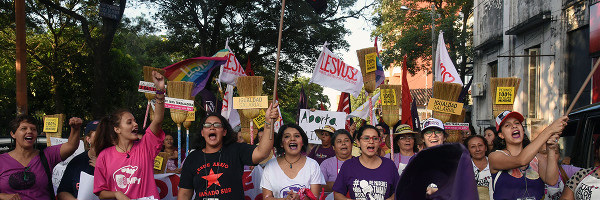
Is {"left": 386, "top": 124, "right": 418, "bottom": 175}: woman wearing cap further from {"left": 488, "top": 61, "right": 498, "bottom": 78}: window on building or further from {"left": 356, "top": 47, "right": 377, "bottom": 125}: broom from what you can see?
{"left": 488, "top": 61, "right": 498, "bottom": 78}: window on building

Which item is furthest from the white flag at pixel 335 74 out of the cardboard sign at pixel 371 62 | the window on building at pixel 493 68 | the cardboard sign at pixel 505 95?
the window on building at pixel 493 68

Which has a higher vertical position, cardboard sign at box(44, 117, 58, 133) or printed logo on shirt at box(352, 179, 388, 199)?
cardboard sign at box(44, 117, 58, 133)

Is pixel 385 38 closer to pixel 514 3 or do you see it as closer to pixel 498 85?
pixel 514 3

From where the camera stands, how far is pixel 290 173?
471 cm

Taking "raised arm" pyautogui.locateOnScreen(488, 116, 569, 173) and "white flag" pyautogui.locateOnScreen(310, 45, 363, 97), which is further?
"white flag" pyautogui.locateOnScreen(310, 45, 363, 97)

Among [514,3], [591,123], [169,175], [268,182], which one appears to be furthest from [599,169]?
[514,3]

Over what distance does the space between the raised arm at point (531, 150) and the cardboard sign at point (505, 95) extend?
3.55m

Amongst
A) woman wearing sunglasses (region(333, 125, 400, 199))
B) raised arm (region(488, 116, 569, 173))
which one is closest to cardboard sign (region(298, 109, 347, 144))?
woman wearing sunglasses (region(333, 125, 400, 199))

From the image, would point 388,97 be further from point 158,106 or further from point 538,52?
point 538,52

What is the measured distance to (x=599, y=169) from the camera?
3.77 m

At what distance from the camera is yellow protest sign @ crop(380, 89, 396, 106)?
755 centimetres

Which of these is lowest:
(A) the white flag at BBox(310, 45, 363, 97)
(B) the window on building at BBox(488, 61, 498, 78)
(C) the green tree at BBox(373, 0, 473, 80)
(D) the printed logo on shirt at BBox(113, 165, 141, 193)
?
(D) the printed logo on shirt at BBox(113, 165, 141, 193)

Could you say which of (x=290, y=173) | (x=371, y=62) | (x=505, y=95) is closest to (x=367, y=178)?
(x=290, y=173)

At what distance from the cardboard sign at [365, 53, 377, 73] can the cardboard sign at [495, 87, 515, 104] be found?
1.91 meters
